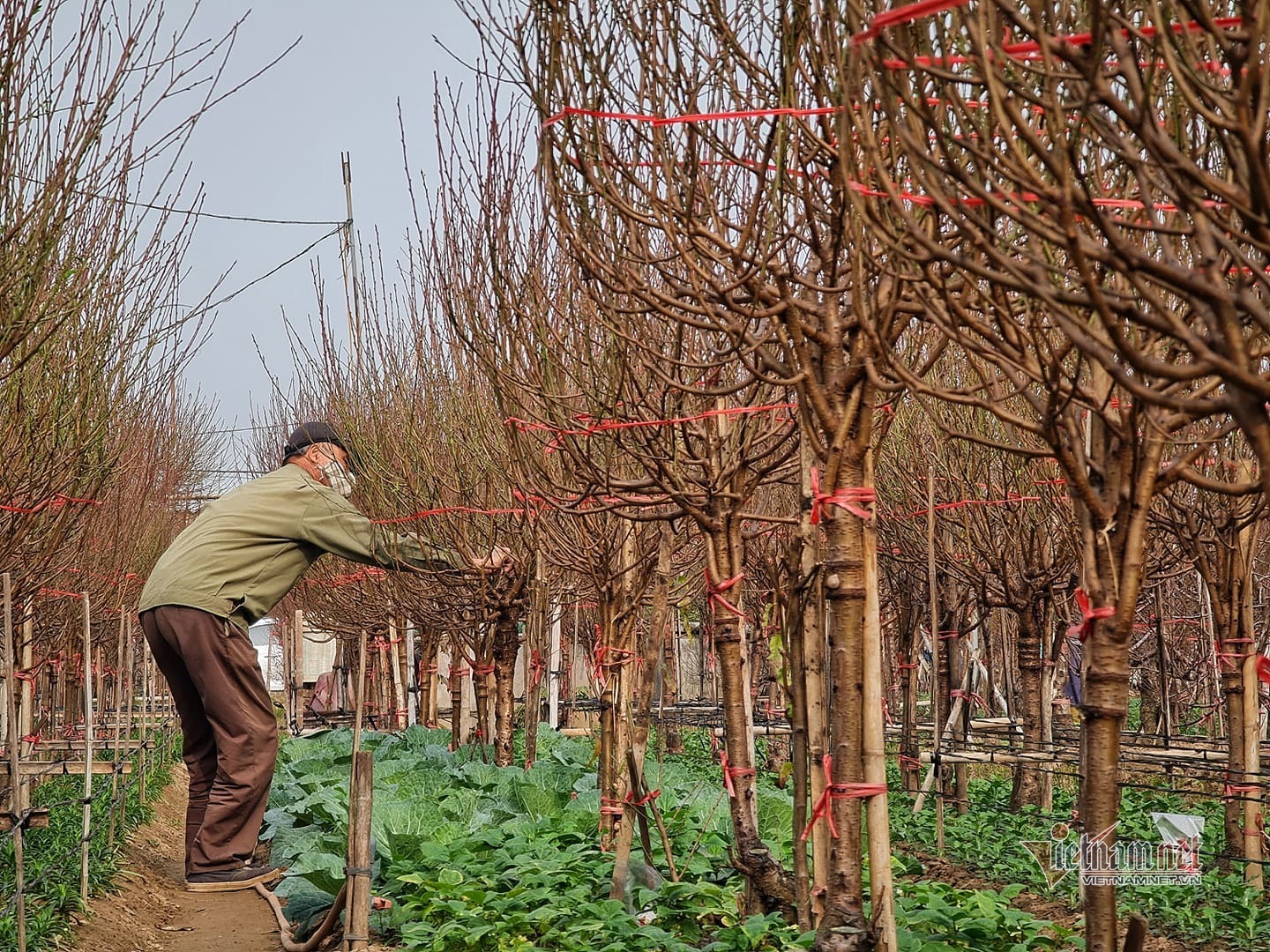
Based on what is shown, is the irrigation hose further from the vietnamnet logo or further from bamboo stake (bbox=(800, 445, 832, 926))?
the vietnamnet logo

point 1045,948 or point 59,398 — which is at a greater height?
point 59,398

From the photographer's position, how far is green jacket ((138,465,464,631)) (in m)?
6.41

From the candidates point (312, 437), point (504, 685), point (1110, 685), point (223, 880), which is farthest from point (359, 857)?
point (504, 685)

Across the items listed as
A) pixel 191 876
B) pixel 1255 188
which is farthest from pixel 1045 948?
pixel 191 876

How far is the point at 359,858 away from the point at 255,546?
2.48 meters

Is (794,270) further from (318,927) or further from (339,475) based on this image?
(339,475)

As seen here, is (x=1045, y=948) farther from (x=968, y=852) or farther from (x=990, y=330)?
(x=968, y=852)

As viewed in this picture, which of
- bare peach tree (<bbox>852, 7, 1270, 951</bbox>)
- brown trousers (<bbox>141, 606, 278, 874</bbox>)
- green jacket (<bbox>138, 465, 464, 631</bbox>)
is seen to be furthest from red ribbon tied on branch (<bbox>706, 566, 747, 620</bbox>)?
brown trousers (<bbox>141, 606, 278, 874</bbox>)

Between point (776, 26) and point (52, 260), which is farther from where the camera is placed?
point (52, 260)

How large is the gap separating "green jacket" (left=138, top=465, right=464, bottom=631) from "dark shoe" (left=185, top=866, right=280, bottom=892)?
3.90 feet

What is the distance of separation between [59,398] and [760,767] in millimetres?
9665

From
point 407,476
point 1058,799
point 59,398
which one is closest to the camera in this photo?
point 59,398

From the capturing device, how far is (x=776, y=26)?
4043mm

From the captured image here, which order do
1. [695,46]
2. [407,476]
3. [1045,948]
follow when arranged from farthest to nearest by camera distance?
[407,476] < [1045,948] < [695,46]
